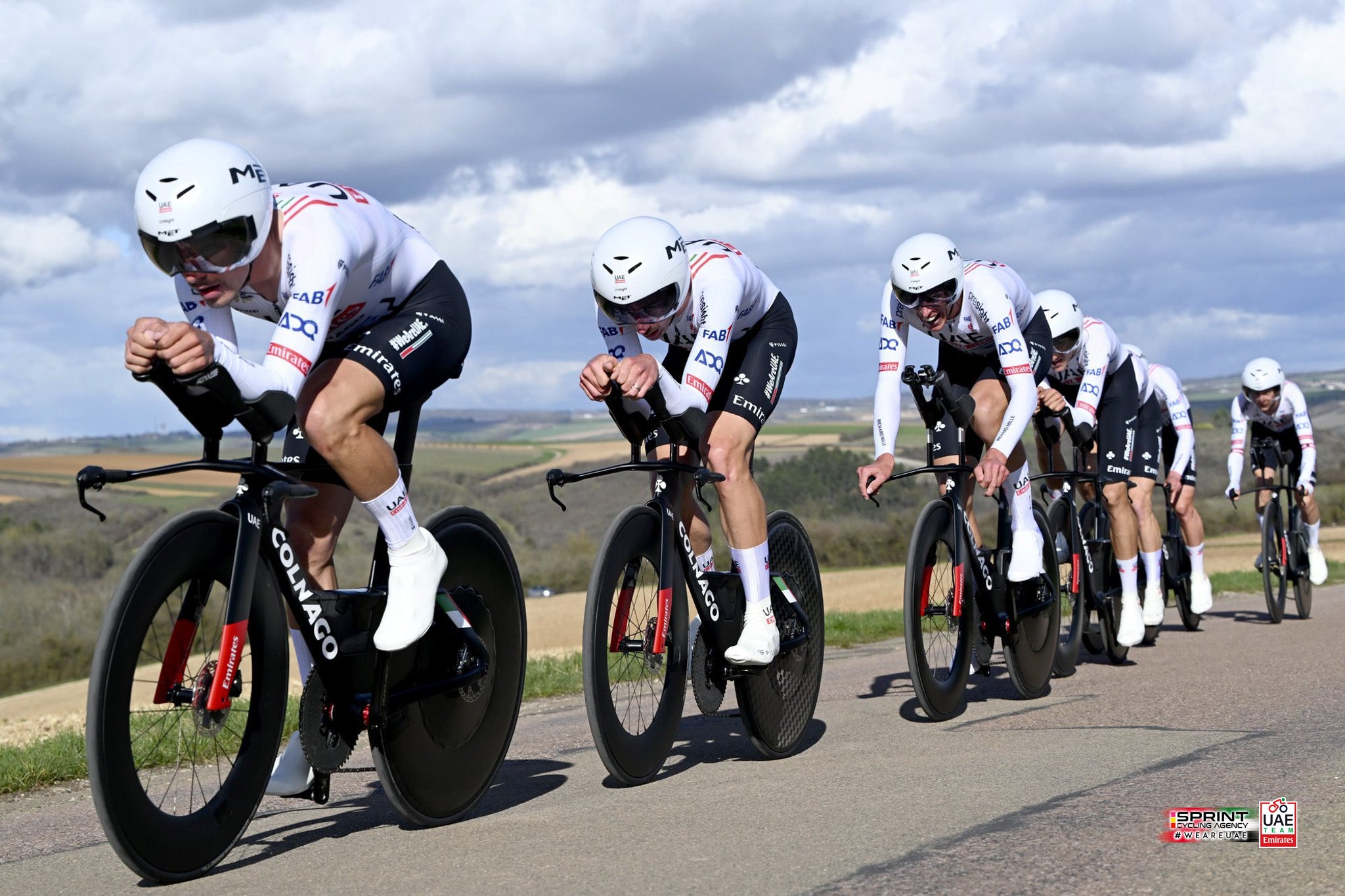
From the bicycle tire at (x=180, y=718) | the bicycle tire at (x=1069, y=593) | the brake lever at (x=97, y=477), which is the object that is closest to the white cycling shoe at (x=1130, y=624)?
the bicycle tire at (x=1069, y=593)

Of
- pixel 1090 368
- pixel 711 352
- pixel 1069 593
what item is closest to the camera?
pixel 711 352

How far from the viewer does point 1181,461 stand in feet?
40.4

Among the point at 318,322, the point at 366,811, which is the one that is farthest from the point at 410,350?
the point at 366,811

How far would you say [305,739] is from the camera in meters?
4.34

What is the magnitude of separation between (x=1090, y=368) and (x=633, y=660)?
18.5 feet

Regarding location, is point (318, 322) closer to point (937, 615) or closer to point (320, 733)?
point (320, 733)

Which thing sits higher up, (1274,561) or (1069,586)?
(1069,586)

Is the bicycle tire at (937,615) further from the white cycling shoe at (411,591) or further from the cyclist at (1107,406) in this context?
the white cycling shoe at (411,591)

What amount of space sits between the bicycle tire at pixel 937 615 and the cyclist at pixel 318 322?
8.99 ft

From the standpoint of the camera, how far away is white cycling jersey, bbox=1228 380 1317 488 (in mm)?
13359

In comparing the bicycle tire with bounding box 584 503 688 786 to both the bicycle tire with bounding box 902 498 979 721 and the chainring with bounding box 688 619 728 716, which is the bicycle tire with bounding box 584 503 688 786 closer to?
the chainring with bounding box 688 619 728 716

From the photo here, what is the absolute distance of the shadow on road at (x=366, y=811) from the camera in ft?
14.4

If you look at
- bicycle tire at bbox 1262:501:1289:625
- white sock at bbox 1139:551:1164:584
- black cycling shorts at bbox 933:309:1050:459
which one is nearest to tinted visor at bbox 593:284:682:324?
black cycling shorts at bbox 933:309:1050:459

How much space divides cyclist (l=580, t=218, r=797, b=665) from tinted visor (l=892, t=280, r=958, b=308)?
913 mm
